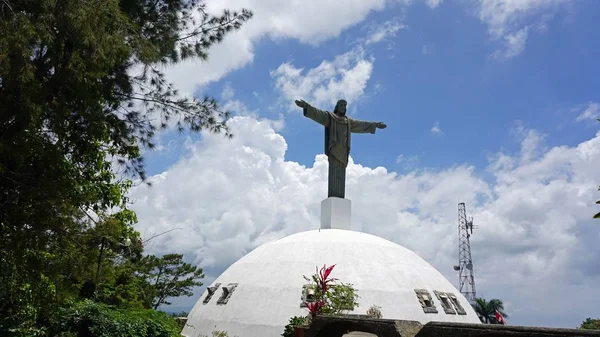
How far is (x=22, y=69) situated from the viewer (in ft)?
21.7

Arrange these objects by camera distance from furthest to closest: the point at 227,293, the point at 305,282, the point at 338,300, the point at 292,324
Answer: the point at 227,293 → the point at 305,282 → the point at 292,324 → the point at 338,300

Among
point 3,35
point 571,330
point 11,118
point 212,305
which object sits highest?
point 3,35

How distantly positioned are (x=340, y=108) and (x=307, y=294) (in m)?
8.56

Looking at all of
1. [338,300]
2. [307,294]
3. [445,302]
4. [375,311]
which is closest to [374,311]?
[375,311]

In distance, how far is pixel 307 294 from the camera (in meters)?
16.6

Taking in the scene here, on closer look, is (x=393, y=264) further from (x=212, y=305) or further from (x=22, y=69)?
(x=22, y=69)

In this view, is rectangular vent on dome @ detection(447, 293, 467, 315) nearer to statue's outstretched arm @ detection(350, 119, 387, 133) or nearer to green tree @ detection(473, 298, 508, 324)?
statue's outstretched arm @ detection(350, 119, 387, 133)

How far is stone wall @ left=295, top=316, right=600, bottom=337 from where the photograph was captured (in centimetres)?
730

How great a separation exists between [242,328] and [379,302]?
15.0ft

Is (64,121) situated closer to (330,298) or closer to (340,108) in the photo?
(330,298)

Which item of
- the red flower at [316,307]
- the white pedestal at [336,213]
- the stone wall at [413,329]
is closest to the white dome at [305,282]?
the white pedestal at [336,213]


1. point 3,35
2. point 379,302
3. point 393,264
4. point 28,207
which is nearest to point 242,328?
point 379,302

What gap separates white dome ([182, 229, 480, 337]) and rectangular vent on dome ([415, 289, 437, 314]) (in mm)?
139

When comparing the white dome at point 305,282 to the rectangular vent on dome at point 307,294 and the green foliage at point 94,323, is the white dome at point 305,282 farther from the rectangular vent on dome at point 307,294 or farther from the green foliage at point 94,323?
the green foliage at point 94,323
